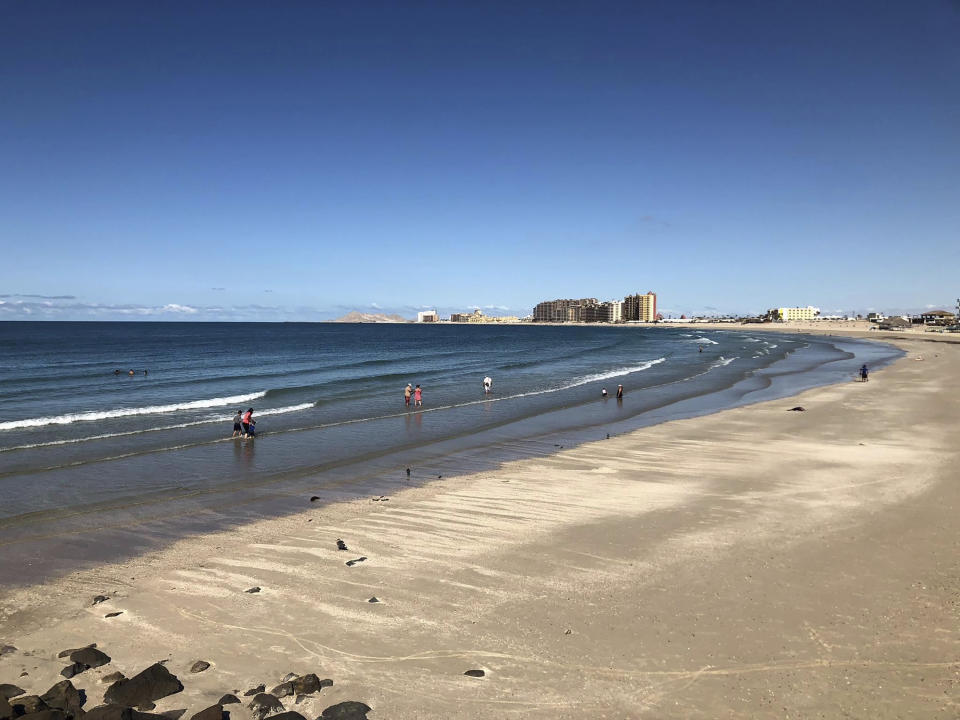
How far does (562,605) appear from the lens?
8.64m

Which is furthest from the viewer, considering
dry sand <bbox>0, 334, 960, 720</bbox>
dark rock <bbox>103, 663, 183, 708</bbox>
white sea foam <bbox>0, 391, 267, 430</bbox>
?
white sea foam <bbox>0, 391, 267, 430</bbox>

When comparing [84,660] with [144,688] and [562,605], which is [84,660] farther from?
[562,605]

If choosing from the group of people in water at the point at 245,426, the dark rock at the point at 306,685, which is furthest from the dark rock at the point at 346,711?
the group of people in water at the point at 245,426

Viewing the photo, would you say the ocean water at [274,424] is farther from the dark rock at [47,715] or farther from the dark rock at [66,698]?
the dark rock at [47,715]

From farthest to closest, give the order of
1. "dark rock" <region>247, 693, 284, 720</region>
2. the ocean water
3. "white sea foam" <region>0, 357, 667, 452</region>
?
"white sea foam" <region>0, 357, 667, 452</region>, the ocean water, "dark rock" <region>247, 693, 284, 720</region>

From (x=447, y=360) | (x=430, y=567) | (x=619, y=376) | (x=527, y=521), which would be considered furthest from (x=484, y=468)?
(x=447, y=360)

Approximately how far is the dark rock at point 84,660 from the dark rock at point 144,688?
680 millimetres

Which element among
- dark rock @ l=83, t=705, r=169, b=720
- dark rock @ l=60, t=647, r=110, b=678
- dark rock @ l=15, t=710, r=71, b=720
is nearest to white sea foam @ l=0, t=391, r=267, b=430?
dark rock @ l=60, t=647, r=110, b=678

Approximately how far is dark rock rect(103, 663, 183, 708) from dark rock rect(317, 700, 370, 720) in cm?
186

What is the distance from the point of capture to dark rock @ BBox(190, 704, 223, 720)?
19.3 feet

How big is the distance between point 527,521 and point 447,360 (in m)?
54.7

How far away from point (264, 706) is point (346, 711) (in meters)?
0.92

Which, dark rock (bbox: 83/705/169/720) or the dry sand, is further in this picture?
the dry sand

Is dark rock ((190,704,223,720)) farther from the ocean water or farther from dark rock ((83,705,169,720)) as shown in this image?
the ocean water
